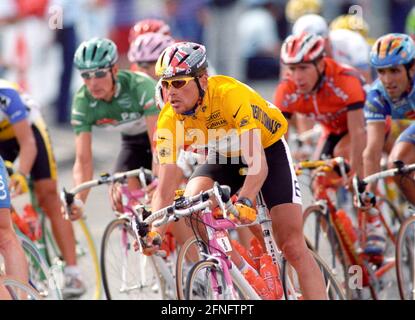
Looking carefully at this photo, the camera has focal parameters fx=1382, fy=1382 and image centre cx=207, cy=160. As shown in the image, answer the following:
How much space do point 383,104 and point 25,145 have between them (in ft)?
9.21

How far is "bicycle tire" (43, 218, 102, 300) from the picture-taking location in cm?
1120

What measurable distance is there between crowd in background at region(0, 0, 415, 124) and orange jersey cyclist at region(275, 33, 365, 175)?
5.09 m


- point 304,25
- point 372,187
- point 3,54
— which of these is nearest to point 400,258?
point 372,187

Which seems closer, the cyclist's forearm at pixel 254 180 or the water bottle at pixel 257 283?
the cyclist's forearm at pixel 254 180

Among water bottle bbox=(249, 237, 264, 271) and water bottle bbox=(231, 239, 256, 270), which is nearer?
water bottle bbox=(231, 239, 256, 270)

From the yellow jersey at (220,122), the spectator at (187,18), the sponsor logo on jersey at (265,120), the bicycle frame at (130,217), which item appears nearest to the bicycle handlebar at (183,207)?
the yellow jersey at (220,122)

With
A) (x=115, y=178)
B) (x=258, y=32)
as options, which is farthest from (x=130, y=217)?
(x=258, y=32)

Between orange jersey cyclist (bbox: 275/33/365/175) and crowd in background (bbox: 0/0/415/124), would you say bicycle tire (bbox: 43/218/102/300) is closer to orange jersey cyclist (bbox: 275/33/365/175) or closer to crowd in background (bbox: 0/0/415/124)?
orange jersey cyclist (bbox: 275/33/365/175)

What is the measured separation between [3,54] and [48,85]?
80 cm

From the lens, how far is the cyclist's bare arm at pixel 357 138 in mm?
10977

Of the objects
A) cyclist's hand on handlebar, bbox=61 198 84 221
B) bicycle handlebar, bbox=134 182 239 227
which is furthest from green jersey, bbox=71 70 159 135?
bicycle handlebar, bbox=134 182 239 227

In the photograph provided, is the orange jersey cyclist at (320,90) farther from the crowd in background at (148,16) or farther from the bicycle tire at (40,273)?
the crowd in background at (148,16)

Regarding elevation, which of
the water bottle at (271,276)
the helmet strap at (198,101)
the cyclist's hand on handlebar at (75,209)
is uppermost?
the helmet strap at (198,101)

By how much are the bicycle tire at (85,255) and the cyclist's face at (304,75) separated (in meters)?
2.13
